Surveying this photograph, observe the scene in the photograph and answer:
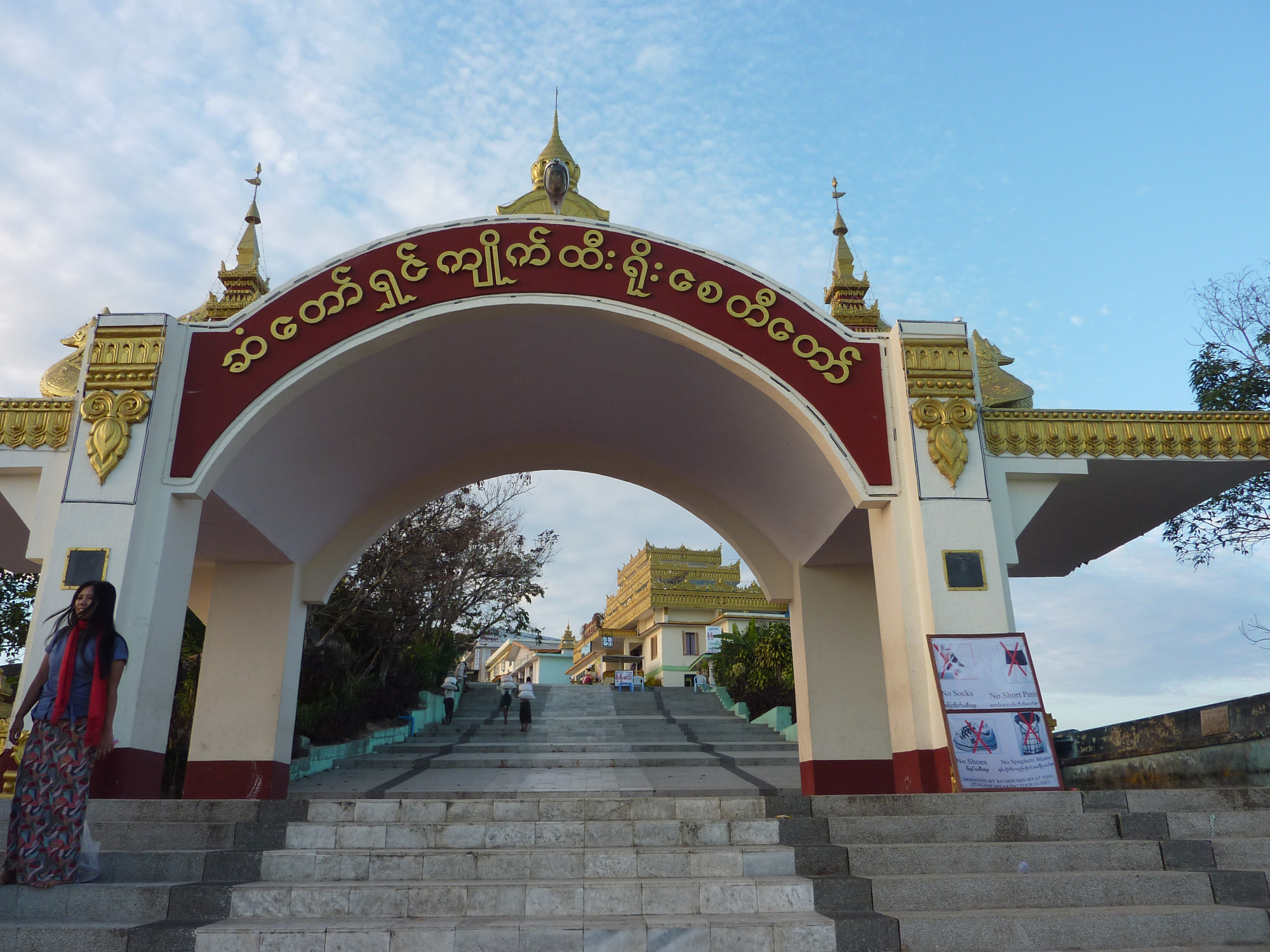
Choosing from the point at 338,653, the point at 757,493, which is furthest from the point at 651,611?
the point at 757,493

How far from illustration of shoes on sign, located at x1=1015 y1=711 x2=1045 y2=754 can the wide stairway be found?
670mm

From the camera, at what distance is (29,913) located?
156 inches

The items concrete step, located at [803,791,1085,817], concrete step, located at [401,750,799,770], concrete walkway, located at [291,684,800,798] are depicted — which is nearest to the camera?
concrete step, located at [803,791,1085,817]

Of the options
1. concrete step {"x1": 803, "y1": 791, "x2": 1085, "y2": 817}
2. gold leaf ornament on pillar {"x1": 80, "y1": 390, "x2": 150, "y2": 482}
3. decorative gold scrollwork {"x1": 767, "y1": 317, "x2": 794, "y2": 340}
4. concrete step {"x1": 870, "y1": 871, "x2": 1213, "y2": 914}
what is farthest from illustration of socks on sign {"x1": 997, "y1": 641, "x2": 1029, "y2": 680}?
gold leaf ornament on pillar {"x1": 80, "y1": 390, "x2": 150, "y2": 482}

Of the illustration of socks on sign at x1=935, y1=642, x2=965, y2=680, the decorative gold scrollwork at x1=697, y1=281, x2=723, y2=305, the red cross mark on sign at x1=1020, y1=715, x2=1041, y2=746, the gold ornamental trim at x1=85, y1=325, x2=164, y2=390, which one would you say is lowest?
the red cross mark on sign at x1=1020, y1=715, x2=1041, y2=746

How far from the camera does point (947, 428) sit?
7148 millimetres

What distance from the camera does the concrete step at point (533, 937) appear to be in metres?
3.62

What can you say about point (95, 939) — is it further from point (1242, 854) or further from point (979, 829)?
point (1242, 854)

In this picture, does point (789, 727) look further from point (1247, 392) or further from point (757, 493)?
point (1247, 392)

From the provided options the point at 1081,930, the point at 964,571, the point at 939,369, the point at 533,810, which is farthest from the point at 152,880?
the point at 939,369

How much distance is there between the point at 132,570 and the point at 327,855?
3079 millimetres

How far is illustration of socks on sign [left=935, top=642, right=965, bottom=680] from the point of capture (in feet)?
20.6

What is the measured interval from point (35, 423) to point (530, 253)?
410 cm

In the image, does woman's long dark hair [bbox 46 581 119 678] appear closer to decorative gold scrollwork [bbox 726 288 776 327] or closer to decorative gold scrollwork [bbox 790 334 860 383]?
decorative gold scrollwork [bbox 726 288 776 327]
